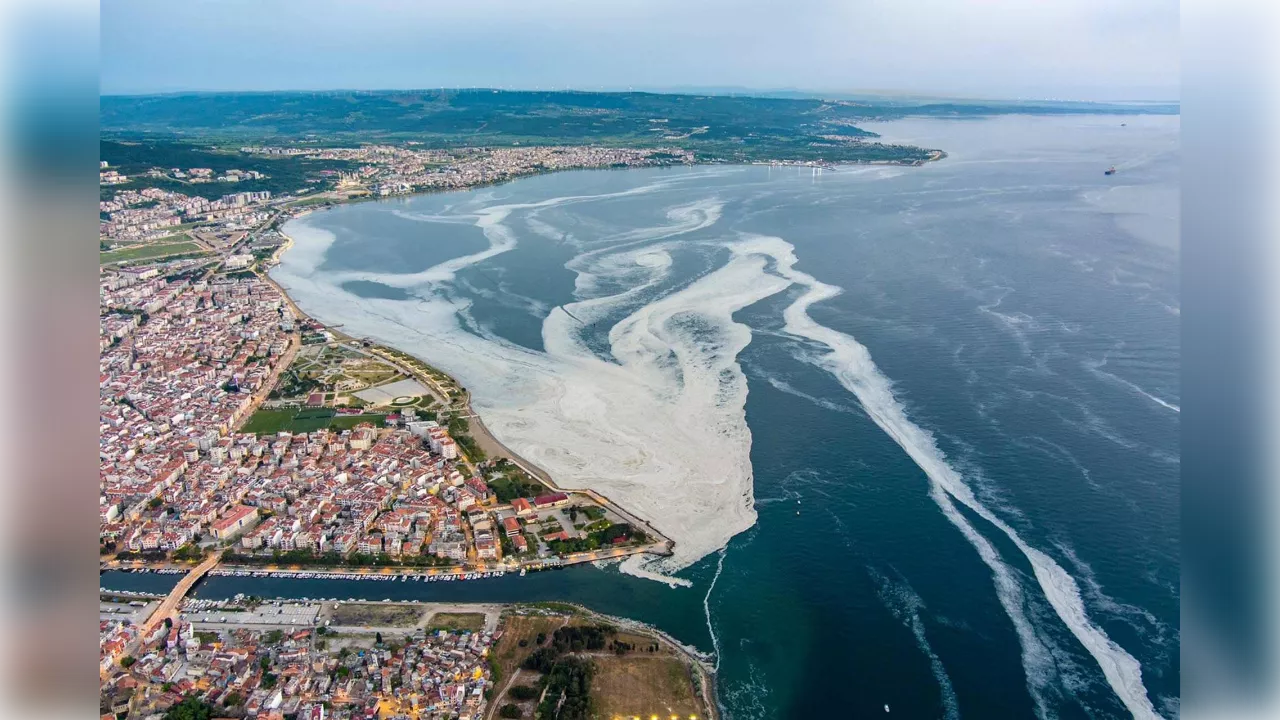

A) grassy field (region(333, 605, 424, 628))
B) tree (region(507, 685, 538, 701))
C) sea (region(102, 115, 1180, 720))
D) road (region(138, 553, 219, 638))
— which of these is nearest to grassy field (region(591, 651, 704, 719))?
sea (region(102, 115, 1180, 720))

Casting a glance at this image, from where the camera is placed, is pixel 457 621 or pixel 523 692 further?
pixel 457 621

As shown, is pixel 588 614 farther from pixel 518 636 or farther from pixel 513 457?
pixel 513 457

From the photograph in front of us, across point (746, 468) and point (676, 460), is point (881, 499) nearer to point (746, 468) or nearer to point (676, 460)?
point (746, 468)

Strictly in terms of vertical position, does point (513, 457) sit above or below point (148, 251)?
below

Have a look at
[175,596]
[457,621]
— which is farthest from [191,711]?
[457,621]

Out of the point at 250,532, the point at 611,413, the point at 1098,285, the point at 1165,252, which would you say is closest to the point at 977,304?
the point at 1098,285

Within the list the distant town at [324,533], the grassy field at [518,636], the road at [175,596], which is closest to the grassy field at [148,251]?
the distant town at [324,533]
